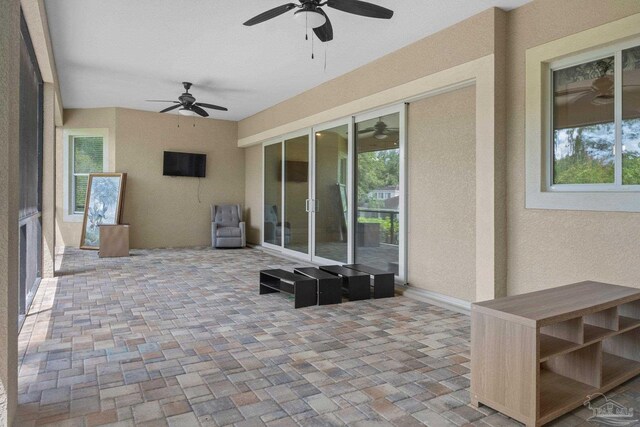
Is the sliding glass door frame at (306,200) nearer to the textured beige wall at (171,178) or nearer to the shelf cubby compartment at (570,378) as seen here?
the textured beige wall at (171,178)

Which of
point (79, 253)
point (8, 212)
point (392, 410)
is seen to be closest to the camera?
point (8, 212)

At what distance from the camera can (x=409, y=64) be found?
486cm

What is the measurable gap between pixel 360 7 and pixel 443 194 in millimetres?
2199

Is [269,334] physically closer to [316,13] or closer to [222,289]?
[222,289]

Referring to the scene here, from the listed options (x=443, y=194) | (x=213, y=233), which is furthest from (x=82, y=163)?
(x=443, y=194)

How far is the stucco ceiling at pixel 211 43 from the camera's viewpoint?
4.03 meters

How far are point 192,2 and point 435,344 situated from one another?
3.73 m

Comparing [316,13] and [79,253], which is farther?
[79,253]

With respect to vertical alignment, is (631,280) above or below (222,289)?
above

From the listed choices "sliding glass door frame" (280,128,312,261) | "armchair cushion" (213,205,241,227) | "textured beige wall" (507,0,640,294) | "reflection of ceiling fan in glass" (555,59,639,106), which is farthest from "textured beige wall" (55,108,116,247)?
"reflection of ceiling fan in glass" (555,59,639,106)

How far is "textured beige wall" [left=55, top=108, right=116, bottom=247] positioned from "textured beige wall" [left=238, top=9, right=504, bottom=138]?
399 centimetres

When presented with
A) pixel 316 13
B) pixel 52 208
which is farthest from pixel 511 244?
pixel 52 208

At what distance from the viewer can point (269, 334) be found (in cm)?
348

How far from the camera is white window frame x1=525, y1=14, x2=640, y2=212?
10.3 ft
